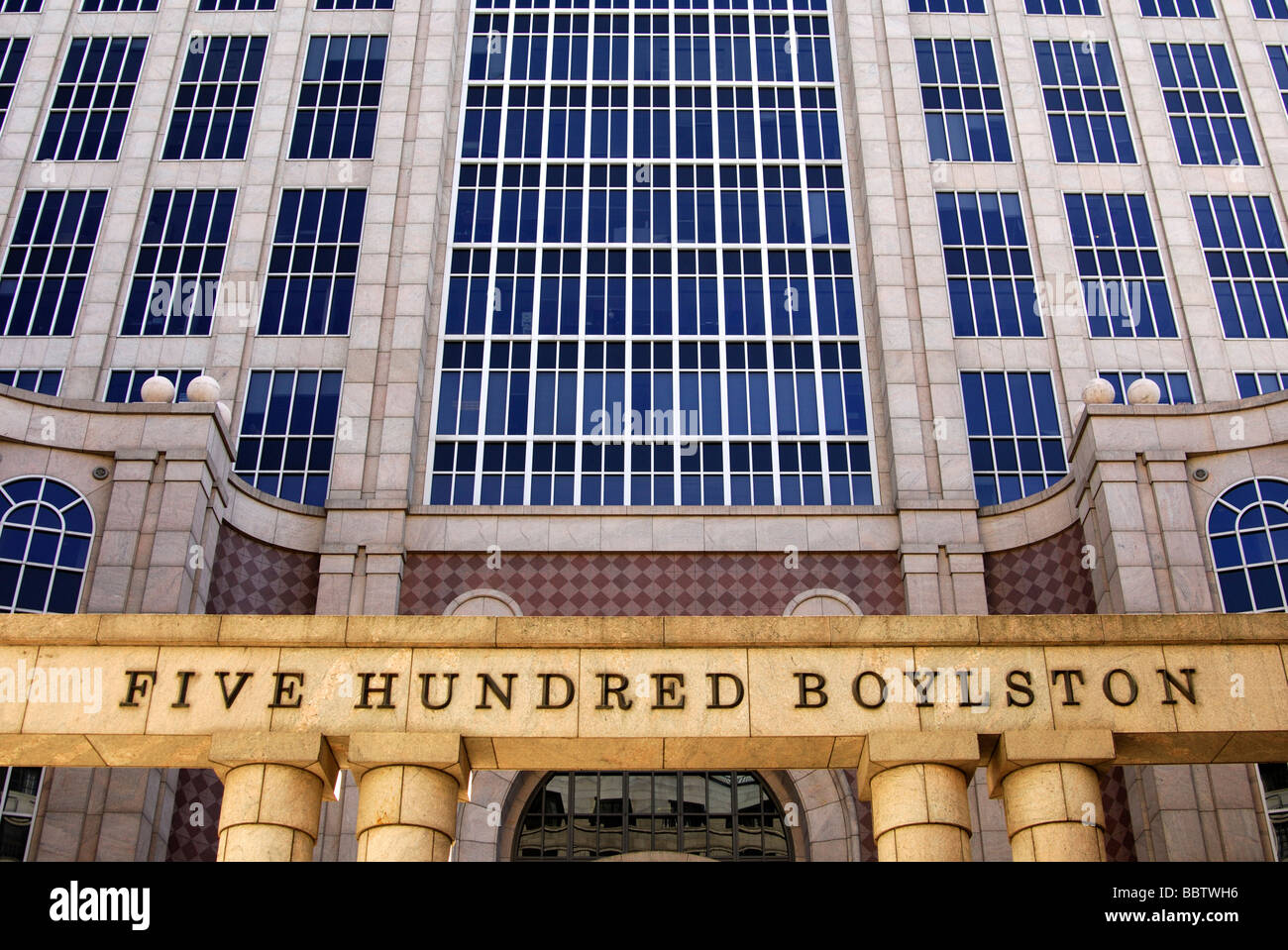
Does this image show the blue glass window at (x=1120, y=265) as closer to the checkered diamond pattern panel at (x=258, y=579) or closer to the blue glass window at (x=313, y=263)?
the blue glass window at (x=313, y=263)

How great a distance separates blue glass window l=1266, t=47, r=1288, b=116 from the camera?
4206 centimetres

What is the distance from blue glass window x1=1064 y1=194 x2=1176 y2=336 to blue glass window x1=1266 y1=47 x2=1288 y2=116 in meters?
7.31

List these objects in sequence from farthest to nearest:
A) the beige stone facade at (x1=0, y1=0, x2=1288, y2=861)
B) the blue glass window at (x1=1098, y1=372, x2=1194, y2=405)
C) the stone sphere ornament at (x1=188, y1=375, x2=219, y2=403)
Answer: the blue glass window at (x1=1098, y1=372, x2=1194, y2=405), the stone sphere ornament at (x1=188, y1=375, x2=219, y2=403), the beige stone facade at (x1=0, y1=0, x2=1288, y2=861)

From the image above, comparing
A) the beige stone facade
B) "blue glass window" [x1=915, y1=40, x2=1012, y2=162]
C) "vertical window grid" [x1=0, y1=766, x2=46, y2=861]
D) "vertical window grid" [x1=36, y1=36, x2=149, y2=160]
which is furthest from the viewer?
"vertical window grid" [x1=36, y1=36, x2=149, y2=160]

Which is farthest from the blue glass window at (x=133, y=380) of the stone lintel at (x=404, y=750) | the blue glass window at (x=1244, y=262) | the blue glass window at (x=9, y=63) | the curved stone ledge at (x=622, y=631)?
the blue glass window at (x=1244, y=262)

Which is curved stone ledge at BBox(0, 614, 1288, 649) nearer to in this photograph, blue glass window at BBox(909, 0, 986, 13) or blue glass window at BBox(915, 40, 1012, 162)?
blue glass window at BBox(915, 40, 1012, 162)

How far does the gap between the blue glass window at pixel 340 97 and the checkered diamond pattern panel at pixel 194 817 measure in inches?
805

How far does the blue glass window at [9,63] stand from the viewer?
41656 mm

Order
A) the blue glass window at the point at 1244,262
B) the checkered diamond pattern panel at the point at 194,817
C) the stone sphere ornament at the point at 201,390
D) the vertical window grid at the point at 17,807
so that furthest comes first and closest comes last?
the blue glass window at the point at 1244,262, the stone sphere ornament at the point at 201,390, the checkered diamond pattern panel at the point at 194,817, the vertical window grid at the point at 17,807

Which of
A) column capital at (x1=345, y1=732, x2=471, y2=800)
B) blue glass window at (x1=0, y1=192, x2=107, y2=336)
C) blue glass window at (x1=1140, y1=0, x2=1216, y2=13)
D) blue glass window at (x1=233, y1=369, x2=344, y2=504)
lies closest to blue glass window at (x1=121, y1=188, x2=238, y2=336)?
blue glass window at (x1=0, y1=192, x2=107, y2=336)

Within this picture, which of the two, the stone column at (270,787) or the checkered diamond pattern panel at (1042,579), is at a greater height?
the checkered diamond pattern panel at (1042,579)

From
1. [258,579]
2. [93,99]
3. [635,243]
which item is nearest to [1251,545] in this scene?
[635,243]

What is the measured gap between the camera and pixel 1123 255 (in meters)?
38.2

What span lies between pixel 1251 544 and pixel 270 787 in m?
20.8
